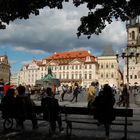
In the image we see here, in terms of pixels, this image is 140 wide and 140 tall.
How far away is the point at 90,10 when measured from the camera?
10875 millimetres

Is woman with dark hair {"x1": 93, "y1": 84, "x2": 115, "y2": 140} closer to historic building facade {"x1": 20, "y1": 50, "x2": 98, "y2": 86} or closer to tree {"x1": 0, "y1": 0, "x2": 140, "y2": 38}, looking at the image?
tree {"x1": 0, "y1": 0, "x2": 140, "y2": 38}

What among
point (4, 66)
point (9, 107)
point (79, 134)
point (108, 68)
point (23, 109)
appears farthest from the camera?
point (4, 66)

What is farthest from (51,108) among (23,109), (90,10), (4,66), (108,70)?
(4,66)

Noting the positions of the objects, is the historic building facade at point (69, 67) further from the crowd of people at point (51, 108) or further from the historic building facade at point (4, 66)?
the crowd of people at point (51, 108)

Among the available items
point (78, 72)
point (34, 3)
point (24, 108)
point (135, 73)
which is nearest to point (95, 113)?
point (24, 108)

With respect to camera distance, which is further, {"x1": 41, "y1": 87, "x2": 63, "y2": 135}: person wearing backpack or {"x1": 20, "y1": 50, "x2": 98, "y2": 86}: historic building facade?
{"x1": 20, "y1": 50, "x2": 98, "y2": 86}: historic building facade

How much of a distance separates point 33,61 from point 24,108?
506 ft

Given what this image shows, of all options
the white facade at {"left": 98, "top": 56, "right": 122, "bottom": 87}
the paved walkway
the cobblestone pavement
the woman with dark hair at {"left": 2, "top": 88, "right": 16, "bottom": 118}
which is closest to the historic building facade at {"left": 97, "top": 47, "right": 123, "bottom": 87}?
the white facade at {"left": 98, "top": 56, "right": 122, "bottom": 87}

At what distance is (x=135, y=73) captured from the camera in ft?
446

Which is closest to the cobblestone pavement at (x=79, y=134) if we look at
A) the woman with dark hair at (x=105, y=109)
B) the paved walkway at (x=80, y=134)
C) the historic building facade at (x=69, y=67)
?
the paved walkway at (x=80, y=134)

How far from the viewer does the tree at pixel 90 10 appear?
34.2 feet

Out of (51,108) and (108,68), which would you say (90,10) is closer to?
(51,108)

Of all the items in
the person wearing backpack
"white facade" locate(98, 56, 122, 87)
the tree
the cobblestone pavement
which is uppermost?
"white facade" locate(98, 56, 122, 87)

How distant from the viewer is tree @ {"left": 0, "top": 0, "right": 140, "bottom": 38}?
10.4 metres
